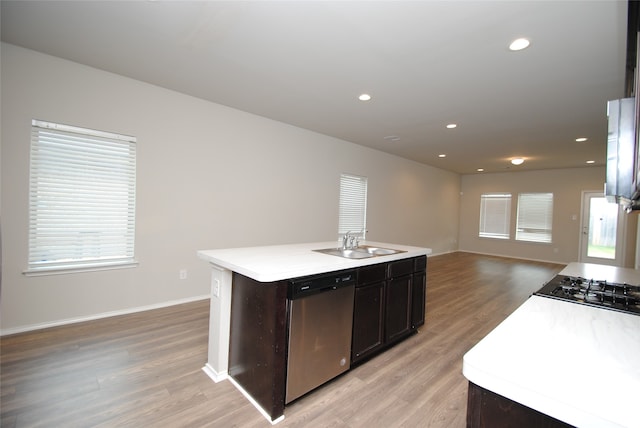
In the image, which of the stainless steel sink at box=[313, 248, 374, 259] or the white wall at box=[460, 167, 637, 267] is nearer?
the stainless steel sink at box=[313, 248, 374, 259]

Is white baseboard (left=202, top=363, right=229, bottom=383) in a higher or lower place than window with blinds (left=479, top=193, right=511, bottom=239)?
lower

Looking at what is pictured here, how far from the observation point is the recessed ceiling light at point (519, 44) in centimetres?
222

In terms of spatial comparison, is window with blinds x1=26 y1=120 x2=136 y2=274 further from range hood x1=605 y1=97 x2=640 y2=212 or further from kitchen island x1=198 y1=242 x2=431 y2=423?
range hood x1=605 y1=97 x2=640 y2=212

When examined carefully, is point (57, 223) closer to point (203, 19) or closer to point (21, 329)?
point (21, 329)

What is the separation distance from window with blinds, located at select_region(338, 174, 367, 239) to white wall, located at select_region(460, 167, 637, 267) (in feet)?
17.3

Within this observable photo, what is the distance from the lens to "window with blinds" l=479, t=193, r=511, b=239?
8.73 meters

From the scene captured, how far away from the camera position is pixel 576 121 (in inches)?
157

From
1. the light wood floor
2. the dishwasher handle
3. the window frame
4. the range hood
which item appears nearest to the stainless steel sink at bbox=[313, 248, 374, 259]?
the dishwasher handle

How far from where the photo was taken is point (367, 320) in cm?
236

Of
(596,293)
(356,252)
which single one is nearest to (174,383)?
(356,252)

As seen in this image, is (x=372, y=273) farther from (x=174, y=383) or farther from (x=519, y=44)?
(x=519, y=44)

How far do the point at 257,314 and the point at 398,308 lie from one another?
4.86 ft

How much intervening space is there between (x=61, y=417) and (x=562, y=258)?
10301mm

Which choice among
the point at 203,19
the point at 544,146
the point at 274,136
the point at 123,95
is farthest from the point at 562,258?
the point at 123,95
